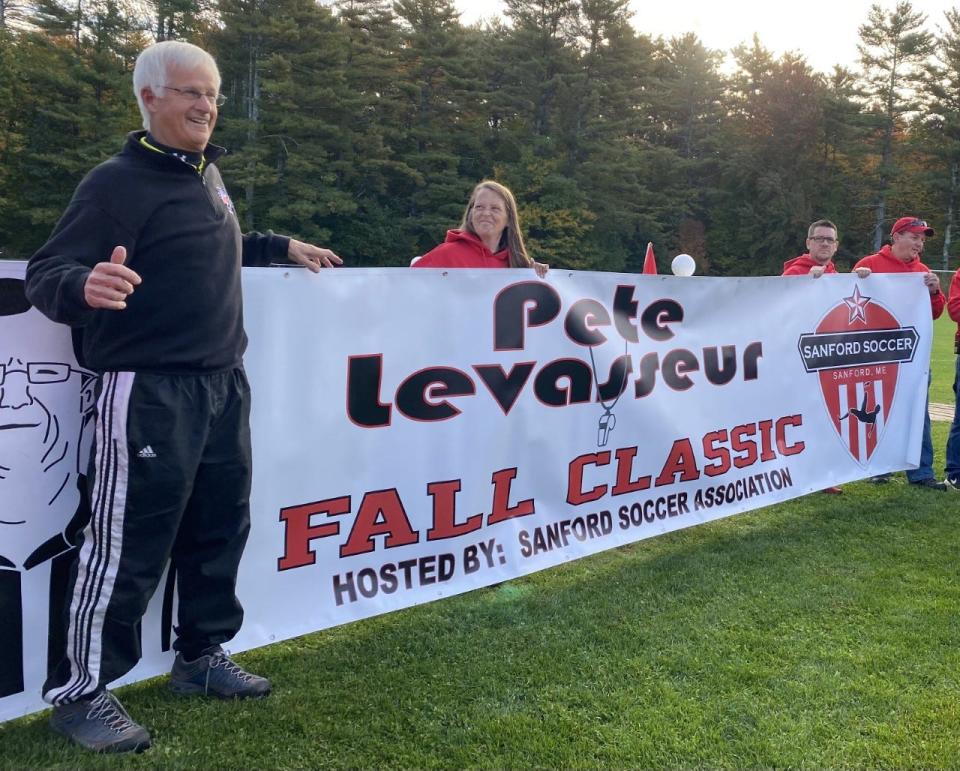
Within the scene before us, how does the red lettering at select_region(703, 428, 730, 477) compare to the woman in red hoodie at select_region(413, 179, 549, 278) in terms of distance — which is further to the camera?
the red lettering at select_region(703, 428, 730, 477)

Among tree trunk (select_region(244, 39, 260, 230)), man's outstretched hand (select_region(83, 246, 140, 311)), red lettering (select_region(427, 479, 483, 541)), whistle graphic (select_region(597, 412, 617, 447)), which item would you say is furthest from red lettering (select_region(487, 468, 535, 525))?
tree trunk (select_region(244, 39, 260, 230))

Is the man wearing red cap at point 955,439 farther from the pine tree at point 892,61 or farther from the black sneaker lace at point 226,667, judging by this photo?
the pine tree at point 892,61

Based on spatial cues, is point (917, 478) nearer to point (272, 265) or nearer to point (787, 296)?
point (787, 296)

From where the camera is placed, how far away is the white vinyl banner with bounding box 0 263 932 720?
8.00 ft

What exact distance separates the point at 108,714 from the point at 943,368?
47.3 feet

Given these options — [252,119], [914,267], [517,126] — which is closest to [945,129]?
[517,126]

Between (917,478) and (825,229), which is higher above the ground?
(825,229)

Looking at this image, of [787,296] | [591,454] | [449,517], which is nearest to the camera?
[449,517]

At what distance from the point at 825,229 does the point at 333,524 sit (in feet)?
13.4

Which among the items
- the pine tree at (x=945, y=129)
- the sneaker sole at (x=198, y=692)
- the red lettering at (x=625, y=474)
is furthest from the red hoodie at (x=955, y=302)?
the pine tree at (x=945, y=129)

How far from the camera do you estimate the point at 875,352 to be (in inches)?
208

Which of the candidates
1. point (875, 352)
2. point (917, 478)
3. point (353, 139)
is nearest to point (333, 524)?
point (875, 352)

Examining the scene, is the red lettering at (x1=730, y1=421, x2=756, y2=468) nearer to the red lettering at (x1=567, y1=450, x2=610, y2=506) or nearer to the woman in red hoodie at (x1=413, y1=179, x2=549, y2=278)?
the red lettering at (x1=567, y1=450, x2=610, y2=506)

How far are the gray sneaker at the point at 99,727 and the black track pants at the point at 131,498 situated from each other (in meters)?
0.06
